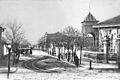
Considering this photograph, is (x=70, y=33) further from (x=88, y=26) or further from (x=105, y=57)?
(x=105, y=57)

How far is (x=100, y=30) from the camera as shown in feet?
134

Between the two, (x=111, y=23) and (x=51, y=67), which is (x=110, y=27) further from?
(x=51, y=67)

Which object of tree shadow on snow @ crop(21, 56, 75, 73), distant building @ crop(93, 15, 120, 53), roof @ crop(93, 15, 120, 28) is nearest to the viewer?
tree shadow on snow @ crop(21, 56, 75, 73)

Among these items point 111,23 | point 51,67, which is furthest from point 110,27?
point 51,67

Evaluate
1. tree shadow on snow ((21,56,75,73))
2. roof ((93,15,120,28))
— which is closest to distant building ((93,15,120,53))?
roof ((93,15,120,28))

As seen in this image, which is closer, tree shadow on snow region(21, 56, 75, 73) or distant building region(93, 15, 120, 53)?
tree shadow on snow region(21, 56, 75, 73)

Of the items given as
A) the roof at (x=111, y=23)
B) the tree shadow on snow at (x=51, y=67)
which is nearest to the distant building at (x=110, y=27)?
the roof at (x=111, y=23)

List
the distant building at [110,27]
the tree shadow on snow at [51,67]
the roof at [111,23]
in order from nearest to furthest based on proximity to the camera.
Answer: the tree shadow on snow at [51,67], the distant building at [110,27], the roof at [111,23]

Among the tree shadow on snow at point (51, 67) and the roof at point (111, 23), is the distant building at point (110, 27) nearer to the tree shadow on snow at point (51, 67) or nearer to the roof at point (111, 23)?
the roof at point (111, 23)

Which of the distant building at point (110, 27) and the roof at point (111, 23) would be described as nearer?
the distant building at point (110, 27)

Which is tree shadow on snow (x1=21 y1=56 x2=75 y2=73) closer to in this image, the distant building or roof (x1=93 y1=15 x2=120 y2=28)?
the distant building

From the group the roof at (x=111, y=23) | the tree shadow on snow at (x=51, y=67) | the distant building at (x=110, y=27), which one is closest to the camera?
the tree shadow on snow at (x=51, y=67)

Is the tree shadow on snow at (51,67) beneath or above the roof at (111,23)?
beneath

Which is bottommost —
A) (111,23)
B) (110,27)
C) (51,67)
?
(51,67)
